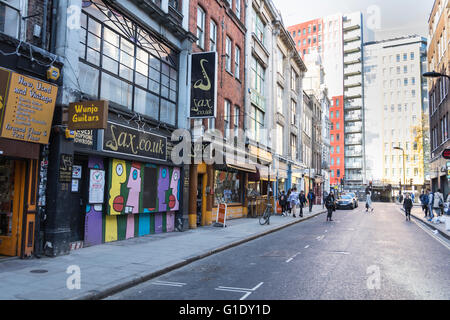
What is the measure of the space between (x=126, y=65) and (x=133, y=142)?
2.60 m

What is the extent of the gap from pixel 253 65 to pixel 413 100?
73556mm

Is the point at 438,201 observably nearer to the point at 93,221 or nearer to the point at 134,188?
the point at 134,188

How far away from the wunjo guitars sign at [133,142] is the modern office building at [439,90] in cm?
2267

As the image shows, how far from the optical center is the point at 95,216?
11.0 metres

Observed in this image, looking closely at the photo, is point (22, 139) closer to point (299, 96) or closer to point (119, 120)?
point (119, 120)

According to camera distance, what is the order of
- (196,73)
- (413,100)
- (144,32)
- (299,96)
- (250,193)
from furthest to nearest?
(413,100) < (299,96) < (250,193) < (196,73) < (144,32)

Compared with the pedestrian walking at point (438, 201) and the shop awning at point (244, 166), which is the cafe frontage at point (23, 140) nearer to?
the shop awning at point (244, 166)

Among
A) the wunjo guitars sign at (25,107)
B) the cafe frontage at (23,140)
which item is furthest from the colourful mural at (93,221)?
the wunjo guitars sign at (25,107)

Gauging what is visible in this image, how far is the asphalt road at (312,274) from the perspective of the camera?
6.42 m

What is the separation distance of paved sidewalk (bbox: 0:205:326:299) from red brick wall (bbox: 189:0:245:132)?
767 centimetres

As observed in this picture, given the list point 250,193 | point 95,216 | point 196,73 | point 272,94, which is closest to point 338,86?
point 272,94

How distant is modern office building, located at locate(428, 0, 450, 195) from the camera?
2977 centimetres

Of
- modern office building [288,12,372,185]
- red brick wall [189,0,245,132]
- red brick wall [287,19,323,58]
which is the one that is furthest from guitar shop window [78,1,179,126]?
red brick wall [287,19,323,58]

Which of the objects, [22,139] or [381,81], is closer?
[22,139]
